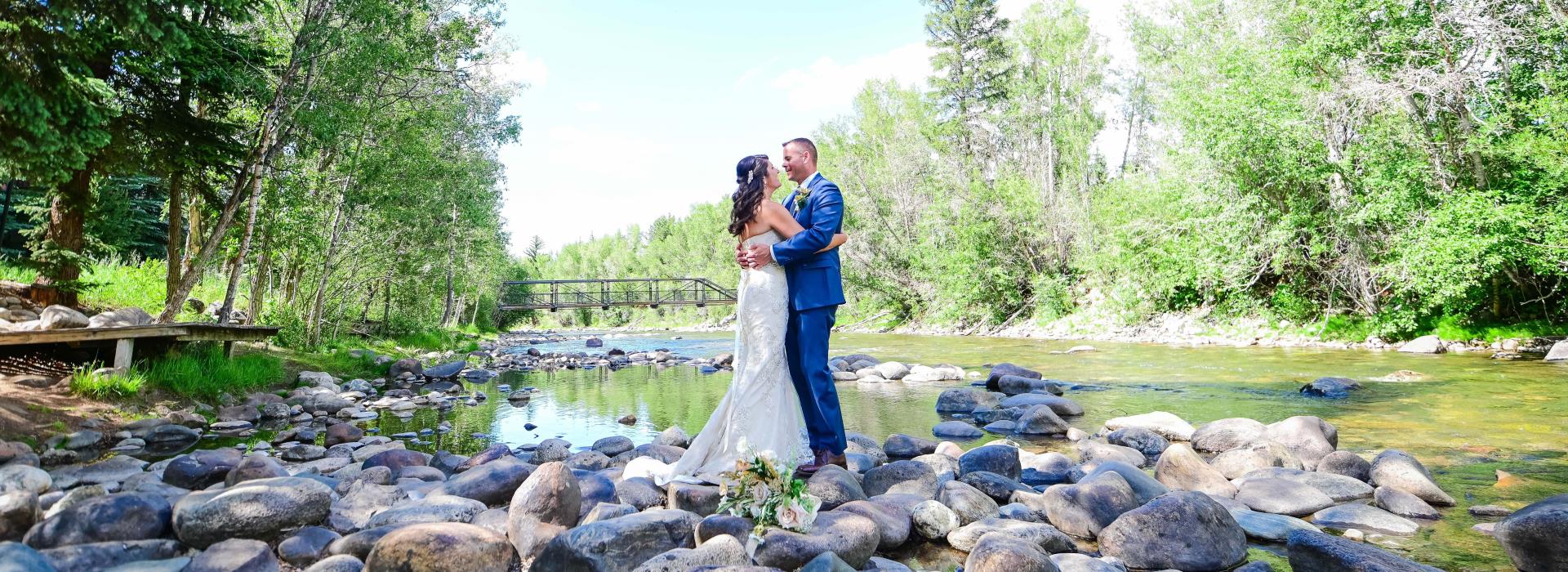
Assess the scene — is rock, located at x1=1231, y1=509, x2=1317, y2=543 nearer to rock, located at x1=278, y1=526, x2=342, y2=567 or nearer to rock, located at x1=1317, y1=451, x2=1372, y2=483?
rock, located at x1=1317, y1=451, x2=1372, y2=483

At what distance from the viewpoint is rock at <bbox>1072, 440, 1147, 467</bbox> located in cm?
582

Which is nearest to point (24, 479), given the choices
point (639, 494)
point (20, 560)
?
point (20, 560)

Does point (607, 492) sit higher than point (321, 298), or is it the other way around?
point (321, 298)

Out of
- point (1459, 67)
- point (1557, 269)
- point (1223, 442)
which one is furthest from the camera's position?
point (1459, 67)

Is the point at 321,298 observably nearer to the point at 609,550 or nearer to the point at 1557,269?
the point at 609,550

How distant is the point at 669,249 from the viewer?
74562 millimetres

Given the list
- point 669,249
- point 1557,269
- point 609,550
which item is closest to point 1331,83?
point 1557,269

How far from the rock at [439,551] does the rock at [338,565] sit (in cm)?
7

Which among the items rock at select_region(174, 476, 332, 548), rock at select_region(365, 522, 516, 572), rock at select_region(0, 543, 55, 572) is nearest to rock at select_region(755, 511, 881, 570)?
rock at select_region(365, 522, 516, 572)

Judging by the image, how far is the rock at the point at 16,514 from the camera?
3578 mm

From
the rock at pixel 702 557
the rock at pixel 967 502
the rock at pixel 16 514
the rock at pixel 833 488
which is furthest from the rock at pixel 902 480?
the rock at pixel 16 514

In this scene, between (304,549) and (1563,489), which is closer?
(304,549)

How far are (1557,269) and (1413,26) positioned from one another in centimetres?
497

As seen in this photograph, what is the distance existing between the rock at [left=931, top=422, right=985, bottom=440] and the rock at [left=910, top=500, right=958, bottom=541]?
354 cm
